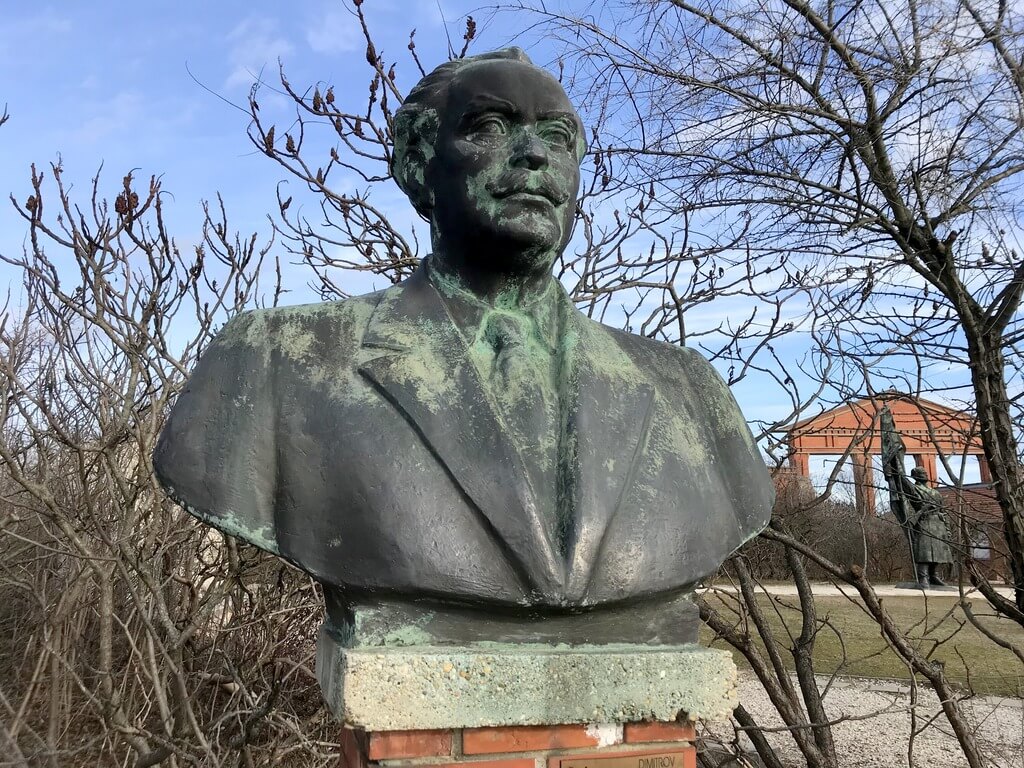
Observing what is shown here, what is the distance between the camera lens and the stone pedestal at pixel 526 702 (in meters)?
1.47

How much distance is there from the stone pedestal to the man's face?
2.87 ft

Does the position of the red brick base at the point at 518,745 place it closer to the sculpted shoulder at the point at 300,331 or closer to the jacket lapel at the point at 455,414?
the jacket lapel at the point at 455,414

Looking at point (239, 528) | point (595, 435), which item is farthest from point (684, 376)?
point (239, 528)

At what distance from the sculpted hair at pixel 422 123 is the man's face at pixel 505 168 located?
47 millimetres

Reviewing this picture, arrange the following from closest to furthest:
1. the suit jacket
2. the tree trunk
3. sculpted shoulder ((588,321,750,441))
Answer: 1. the suit jacket
2. sculpted shoulder ((588,321,750,441))
3. the tree trunk

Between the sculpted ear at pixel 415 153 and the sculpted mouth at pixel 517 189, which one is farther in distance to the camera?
the sculpted ear at pixel 415 153

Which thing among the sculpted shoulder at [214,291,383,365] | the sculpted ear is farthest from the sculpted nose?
the sculpted shoulder at [214,291,383,365]

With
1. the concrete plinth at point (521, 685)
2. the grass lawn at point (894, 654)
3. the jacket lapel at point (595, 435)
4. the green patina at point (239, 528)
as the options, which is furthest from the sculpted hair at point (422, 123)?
the grass lawn at point (894, 654)

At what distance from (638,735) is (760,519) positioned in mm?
579

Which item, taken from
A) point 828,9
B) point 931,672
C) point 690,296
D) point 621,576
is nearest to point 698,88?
point 828,9

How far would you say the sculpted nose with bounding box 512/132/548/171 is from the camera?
1795 mm

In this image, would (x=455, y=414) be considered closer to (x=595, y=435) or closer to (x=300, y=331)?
(x=595, y=435)

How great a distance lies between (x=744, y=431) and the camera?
2.01m

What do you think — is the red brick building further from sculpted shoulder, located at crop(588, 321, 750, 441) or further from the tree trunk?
sculpted shoulder, located at crop(588, 321, 750, 441)
